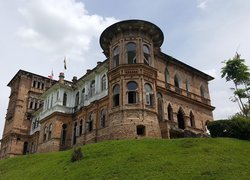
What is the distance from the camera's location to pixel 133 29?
3359 cm

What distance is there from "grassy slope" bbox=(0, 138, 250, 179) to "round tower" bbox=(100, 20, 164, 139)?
5249 mm

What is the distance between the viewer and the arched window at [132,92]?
3083 centimetres

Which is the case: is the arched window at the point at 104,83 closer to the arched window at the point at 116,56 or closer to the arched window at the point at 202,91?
the arched window at the point at 116,56

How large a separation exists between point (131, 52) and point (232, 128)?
13.6 m

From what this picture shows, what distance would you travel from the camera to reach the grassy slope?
1628 cm

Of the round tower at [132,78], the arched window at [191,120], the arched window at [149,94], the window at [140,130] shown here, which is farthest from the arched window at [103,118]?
the arched window at [191,120]

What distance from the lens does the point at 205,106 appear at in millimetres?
41094

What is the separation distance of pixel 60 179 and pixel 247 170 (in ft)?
36.7

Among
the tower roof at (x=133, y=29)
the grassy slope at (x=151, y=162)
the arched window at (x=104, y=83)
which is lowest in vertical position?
the grassy slope at (x=151, y=162)

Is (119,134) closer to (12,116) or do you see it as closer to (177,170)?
(177,170)

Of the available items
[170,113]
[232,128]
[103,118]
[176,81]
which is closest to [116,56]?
[103,118]

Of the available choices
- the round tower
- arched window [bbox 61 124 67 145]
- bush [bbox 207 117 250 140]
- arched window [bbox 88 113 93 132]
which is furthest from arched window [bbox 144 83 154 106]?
arched window [bbox 61 124 67 145]

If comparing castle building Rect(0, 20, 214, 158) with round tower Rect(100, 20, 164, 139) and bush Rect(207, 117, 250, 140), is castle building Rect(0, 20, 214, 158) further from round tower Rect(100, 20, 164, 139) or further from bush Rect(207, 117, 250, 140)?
bush Rect(207, 117, 250, 140)

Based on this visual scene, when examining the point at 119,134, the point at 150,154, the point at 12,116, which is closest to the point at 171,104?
the point at 119,134
